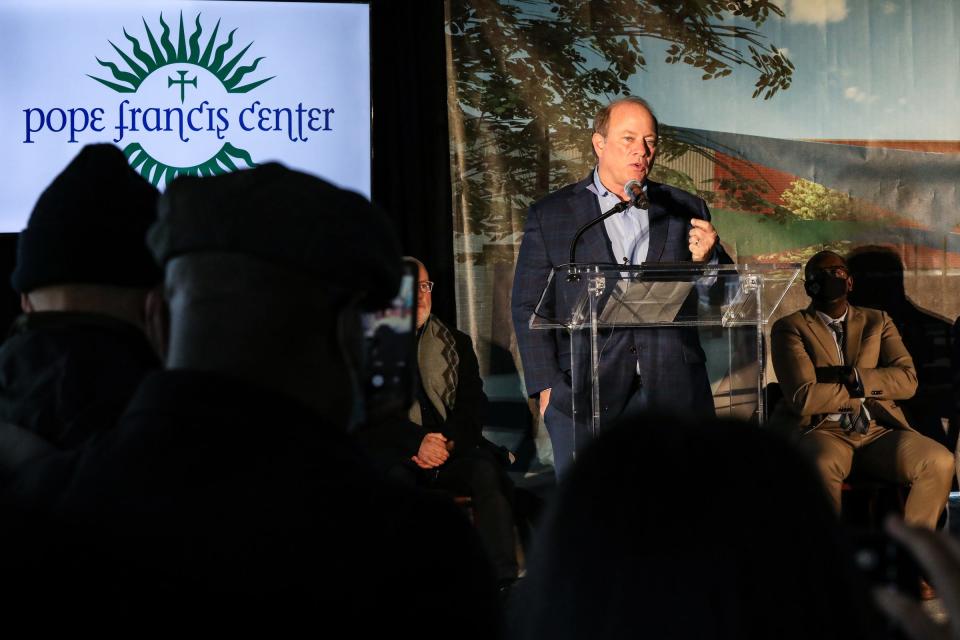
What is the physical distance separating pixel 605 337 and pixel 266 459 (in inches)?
95.2

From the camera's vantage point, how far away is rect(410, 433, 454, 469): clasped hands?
14.4 ft

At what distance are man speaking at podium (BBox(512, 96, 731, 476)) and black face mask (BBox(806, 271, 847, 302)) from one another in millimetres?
1385

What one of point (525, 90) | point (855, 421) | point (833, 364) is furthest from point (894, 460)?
point (525, 90)

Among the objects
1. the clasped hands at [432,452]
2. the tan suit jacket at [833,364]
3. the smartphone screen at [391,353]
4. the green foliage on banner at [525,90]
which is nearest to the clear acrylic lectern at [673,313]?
the clasped hands at [432,452]

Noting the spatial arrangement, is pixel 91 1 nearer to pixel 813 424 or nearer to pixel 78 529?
pixel 813 424

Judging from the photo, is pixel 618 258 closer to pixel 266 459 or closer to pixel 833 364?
pixel 833 364

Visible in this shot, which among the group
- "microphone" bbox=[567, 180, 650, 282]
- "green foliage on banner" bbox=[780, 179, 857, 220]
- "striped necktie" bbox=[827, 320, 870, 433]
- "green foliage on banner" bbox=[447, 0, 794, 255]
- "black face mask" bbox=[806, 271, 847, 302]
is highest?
"green foliage on banner" bbox=[447, 0, 794, 255]

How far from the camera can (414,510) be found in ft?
2.82

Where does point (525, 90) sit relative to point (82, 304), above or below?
above

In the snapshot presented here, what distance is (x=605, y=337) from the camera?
321 cm

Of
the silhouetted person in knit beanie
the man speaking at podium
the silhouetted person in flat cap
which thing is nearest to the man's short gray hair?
the man speaking at podium

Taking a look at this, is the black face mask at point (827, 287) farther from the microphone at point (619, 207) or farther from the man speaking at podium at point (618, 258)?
the microphone at point (619, 207)

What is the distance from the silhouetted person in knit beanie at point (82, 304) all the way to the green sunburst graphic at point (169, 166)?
296 centimetres

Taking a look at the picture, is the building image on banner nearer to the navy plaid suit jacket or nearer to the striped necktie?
the striped necktie
